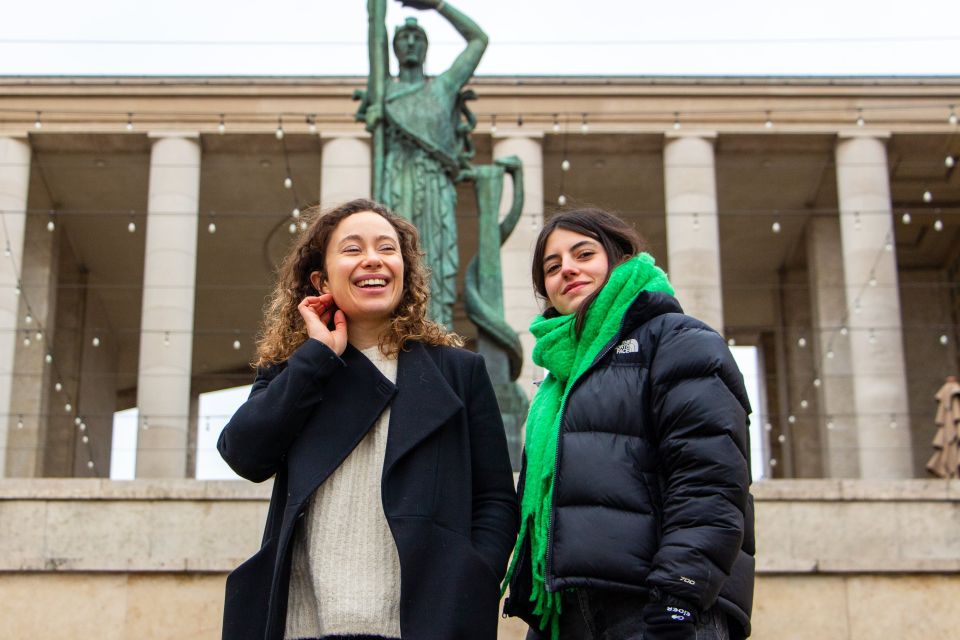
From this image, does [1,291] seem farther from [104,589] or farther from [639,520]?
[639,520]

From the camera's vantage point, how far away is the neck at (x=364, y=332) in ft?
11.7

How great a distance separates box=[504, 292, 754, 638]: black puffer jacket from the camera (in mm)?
3051

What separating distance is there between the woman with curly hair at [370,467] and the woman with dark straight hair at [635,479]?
0.17m

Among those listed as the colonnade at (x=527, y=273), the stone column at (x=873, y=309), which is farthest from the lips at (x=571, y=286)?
the stone column at (x=873, y=309)

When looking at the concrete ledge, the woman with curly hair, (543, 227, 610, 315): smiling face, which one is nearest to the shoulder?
(543, 227, 610, 315): smiling face

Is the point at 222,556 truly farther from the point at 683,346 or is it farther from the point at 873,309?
the point at 873,309

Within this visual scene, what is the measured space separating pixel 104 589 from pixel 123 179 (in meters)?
24.3

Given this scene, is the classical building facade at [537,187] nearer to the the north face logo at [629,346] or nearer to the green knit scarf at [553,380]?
the green knit scarf at [553,380]

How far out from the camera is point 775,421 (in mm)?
35906

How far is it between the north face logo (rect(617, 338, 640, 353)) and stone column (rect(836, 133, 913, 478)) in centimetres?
2377

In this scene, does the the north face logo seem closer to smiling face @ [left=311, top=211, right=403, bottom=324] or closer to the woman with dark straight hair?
the woman with dark straight hair

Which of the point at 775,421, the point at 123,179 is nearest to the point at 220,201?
the point at 123,179

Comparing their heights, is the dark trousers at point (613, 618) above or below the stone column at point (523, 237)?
below

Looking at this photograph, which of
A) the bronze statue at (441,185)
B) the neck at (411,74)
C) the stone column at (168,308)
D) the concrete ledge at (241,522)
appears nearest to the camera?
the bronze statue at (441,185)
